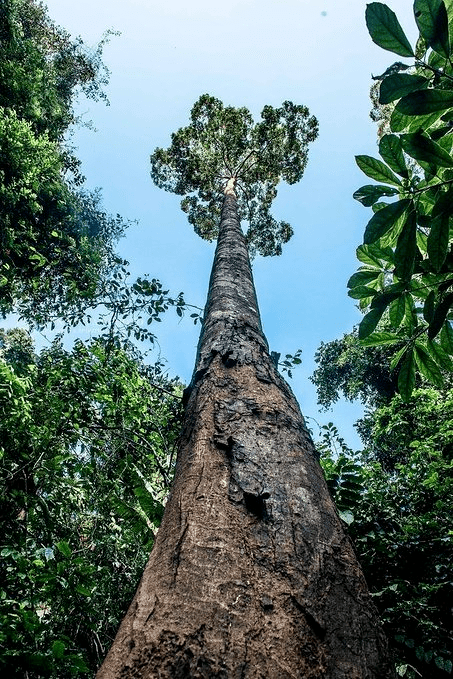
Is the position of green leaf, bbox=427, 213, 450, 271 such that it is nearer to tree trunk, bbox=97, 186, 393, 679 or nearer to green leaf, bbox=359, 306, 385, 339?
green leaf, bbox=359, 306, 385, 339

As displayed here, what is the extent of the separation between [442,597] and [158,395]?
362 cm

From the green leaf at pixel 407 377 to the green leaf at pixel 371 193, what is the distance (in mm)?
652

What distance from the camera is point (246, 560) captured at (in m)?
0.82

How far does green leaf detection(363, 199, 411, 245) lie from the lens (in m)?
1.24

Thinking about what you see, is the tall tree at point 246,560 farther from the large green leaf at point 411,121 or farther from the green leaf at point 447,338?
the large green leaf at point 411,121

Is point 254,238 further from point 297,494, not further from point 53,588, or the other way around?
point 297,494

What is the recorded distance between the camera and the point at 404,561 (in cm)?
321

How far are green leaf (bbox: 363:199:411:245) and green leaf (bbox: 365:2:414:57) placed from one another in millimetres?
387

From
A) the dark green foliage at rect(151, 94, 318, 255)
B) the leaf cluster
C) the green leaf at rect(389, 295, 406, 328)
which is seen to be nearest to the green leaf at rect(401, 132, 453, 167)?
the green leaf at rect(389, 295, 406, 328)

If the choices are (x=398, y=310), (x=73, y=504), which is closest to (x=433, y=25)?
(x=398, y=310)

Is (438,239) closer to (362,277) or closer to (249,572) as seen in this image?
(362,277)

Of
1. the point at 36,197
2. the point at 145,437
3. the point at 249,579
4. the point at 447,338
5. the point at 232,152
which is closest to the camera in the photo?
the point at 249,579

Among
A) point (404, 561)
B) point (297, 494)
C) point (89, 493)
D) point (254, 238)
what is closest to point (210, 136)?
point (254, 238)

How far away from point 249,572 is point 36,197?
882 centimetres
